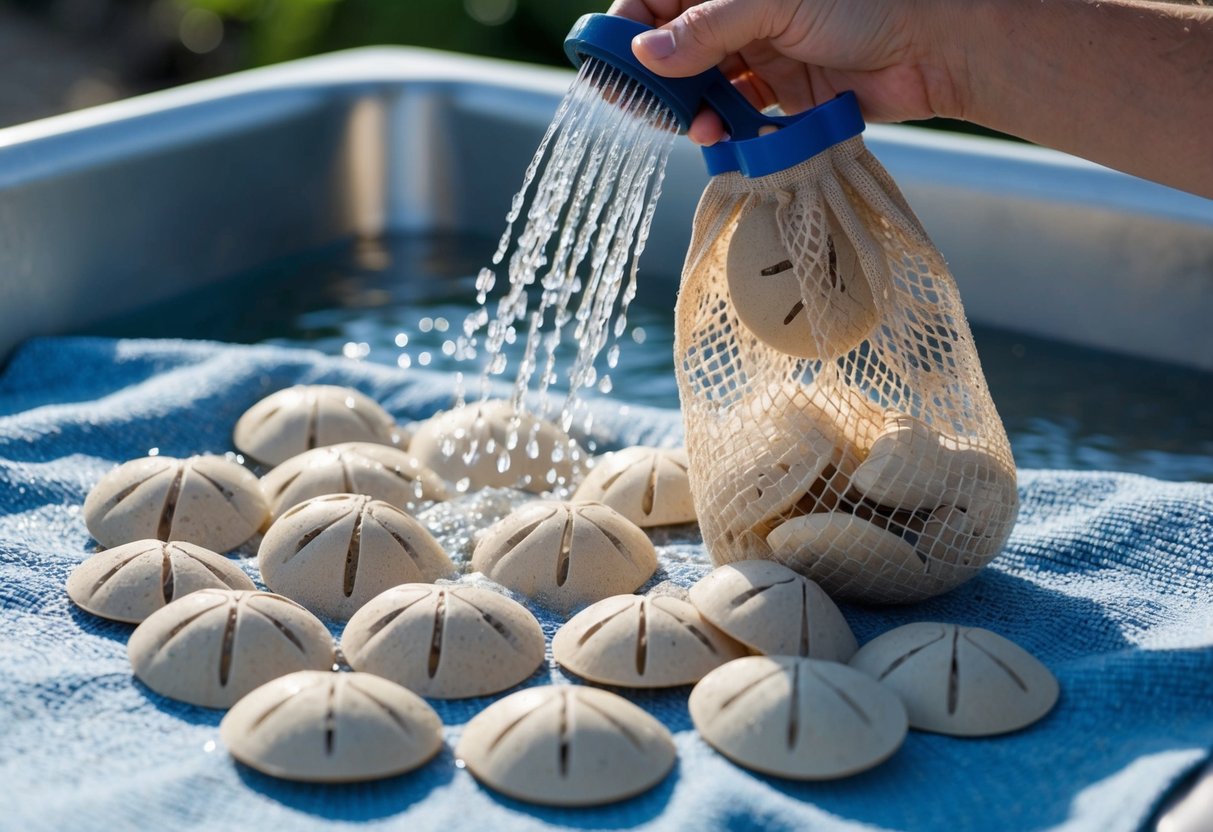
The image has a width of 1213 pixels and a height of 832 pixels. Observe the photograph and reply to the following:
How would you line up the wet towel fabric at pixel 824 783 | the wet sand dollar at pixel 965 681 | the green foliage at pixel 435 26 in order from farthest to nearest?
the green foliage at pixel 435 26, the wet sand dollar at pixel 965 681, the wet towel fabric at pixel 824 783

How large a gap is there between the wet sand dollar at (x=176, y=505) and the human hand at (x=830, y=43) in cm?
80

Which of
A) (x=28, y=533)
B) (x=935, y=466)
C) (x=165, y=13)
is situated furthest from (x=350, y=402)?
(x=165, y=13)

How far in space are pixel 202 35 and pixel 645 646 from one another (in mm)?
5802

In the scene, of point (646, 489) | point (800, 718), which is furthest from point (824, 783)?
point (646, 489)

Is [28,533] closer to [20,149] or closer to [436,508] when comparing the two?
[436,508]

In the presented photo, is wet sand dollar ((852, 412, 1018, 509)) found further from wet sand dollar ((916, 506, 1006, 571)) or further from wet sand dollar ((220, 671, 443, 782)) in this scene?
wet sand dollar ((220, 671, 443, 782))

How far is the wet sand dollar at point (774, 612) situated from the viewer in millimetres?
1521

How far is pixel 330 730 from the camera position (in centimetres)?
133

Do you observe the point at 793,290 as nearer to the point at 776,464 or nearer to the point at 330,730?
the point at 776,464

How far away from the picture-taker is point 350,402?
2.27 metres

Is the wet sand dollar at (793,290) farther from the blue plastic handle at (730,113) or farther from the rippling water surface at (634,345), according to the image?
the rippling water surface at (634,345)

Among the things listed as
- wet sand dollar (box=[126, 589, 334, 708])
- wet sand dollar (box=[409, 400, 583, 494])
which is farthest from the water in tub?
wet sand dollar (box=[126, 589, 334, 708])

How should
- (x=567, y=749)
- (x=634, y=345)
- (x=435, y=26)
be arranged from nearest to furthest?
1. (x=567, y=749)
2. (x=634, y=345)
3. (x=435, y=26)

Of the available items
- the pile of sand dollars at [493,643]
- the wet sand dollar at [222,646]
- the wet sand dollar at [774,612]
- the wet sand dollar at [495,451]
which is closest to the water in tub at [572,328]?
the wet sand dollar at [495,451]
